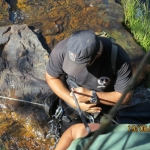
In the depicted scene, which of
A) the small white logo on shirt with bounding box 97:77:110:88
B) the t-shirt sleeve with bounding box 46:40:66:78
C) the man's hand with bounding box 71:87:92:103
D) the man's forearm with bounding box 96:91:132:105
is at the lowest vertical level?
the man's forearm with bounding box 96:91:132:105

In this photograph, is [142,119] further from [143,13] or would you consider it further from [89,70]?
[143,13]

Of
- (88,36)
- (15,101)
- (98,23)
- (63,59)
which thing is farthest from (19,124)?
(98,23)

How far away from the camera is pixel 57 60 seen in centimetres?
301

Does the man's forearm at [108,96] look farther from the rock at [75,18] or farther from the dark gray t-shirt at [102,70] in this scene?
the rock at [75,18]

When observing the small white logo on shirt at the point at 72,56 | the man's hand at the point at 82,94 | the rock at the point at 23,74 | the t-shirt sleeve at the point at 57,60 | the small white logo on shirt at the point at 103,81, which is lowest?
the rock at the point at 23,74

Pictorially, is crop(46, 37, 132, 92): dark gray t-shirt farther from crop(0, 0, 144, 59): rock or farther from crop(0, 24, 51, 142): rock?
crop(0, 0, 144, 59): rock

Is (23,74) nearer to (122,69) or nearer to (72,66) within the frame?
(72,66)

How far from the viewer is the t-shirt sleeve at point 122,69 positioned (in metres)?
2.87

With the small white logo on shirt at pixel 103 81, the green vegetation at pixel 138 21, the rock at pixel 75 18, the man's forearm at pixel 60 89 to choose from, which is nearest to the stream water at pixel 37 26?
the rock at pixel 75 18

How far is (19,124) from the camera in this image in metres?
3.81

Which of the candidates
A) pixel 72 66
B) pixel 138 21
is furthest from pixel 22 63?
pixel 138 21

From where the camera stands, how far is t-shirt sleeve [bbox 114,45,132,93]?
2.87m

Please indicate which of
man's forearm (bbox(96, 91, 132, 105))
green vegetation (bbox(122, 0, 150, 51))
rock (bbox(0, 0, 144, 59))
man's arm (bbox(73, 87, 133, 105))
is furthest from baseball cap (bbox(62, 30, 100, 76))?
green vegetation (bbox(122, 0, 150, 51))

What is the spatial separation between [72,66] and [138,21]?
9.81 feet
